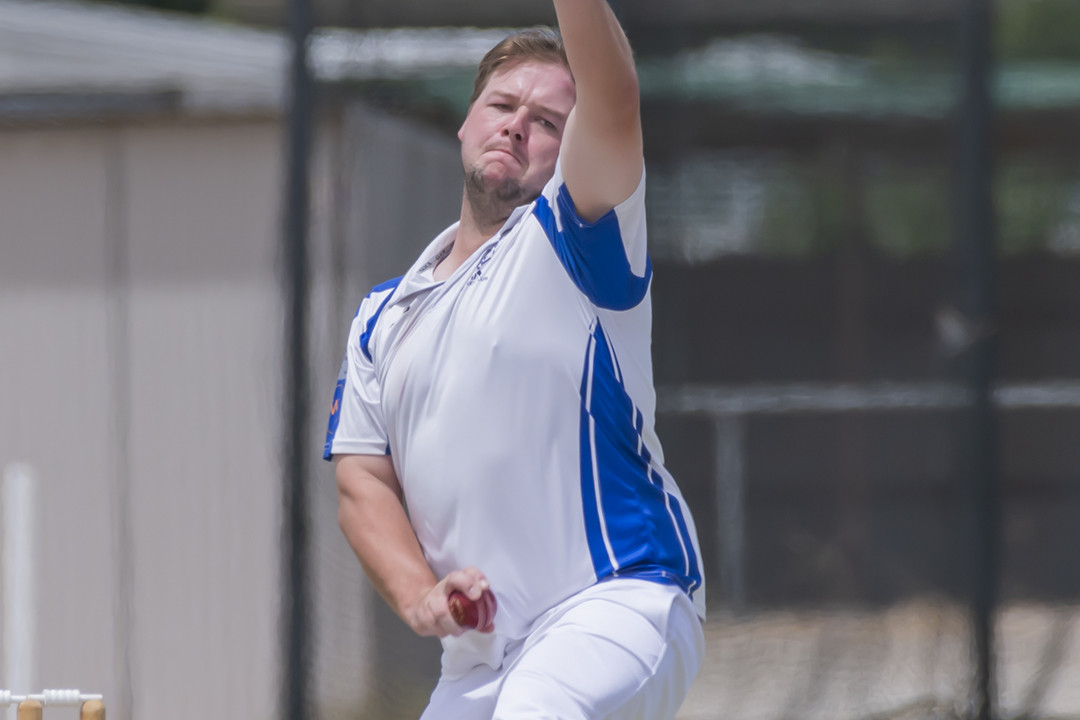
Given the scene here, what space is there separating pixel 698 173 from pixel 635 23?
0.52 metres

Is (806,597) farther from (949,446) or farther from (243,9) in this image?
(243,9)

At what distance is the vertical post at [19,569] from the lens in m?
3.81

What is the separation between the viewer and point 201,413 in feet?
12.5

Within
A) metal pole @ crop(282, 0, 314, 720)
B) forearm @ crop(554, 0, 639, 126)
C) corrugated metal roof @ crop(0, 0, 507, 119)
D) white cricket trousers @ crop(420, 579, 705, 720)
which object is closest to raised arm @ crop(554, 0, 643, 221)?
forearm @ crop(554, 0, 639, 126)

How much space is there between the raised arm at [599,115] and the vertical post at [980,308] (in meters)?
2.34

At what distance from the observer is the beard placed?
2004 mm

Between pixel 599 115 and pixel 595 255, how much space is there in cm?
22

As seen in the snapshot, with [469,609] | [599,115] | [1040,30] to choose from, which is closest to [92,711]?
[469,609]

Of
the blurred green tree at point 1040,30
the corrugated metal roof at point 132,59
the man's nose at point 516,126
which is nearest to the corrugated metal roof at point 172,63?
the corrugated metal roof at point 132,59

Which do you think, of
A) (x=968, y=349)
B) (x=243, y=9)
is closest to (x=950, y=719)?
(x=968, y=349)

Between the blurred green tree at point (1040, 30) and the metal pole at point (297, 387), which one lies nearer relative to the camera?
the metal pole at point (297, 387)

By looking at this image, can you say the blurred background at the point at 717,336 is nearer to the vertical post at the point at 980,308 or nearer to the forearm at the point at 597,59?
the vertical post at the point at 980,308

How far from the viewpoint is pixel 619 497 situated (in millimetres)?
1852

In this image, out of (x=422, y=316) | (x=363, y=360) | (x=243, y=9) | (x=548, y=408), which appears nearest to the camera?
(x=548, y=408)
